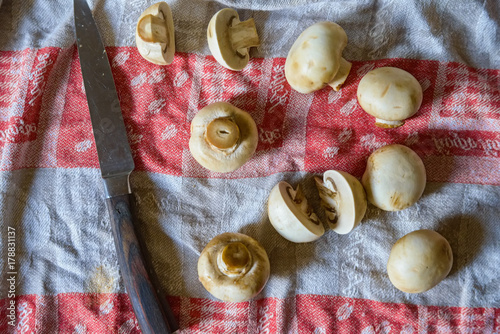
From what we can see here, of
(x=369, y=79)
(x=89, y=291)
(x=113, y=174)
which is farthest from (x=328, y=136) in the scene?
(x=89, y=291)

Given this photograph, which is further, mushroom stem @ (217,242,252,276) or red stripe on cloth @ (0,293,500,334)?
red stripe on cloth @ (0,293,500,334)

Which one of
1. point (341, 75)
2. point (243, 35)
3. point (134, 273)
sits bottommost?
point (134, 273)

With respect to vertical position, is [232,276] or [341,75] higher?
[341,75]

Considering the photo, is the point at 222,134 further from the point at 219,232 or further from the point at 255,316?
the point at 255,316

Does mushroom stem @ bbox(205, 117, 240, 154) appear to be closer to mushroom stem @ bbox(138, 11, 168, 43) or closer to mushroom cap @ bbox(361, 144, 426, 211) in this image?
mushroom stem @ bbox(138, 11, 168, 43)

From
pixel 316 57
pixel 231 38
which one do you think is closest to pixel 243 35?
pixel 231 38

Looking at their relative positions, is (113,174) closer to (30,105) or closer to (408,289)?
(30,105)

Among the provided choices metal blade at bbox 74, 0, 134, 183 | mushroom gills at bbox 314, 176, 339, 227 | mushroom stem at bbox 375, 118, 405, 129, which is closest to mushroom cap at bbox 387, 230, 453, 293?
mushroom gills at bbox 314, 176, 339, 227
